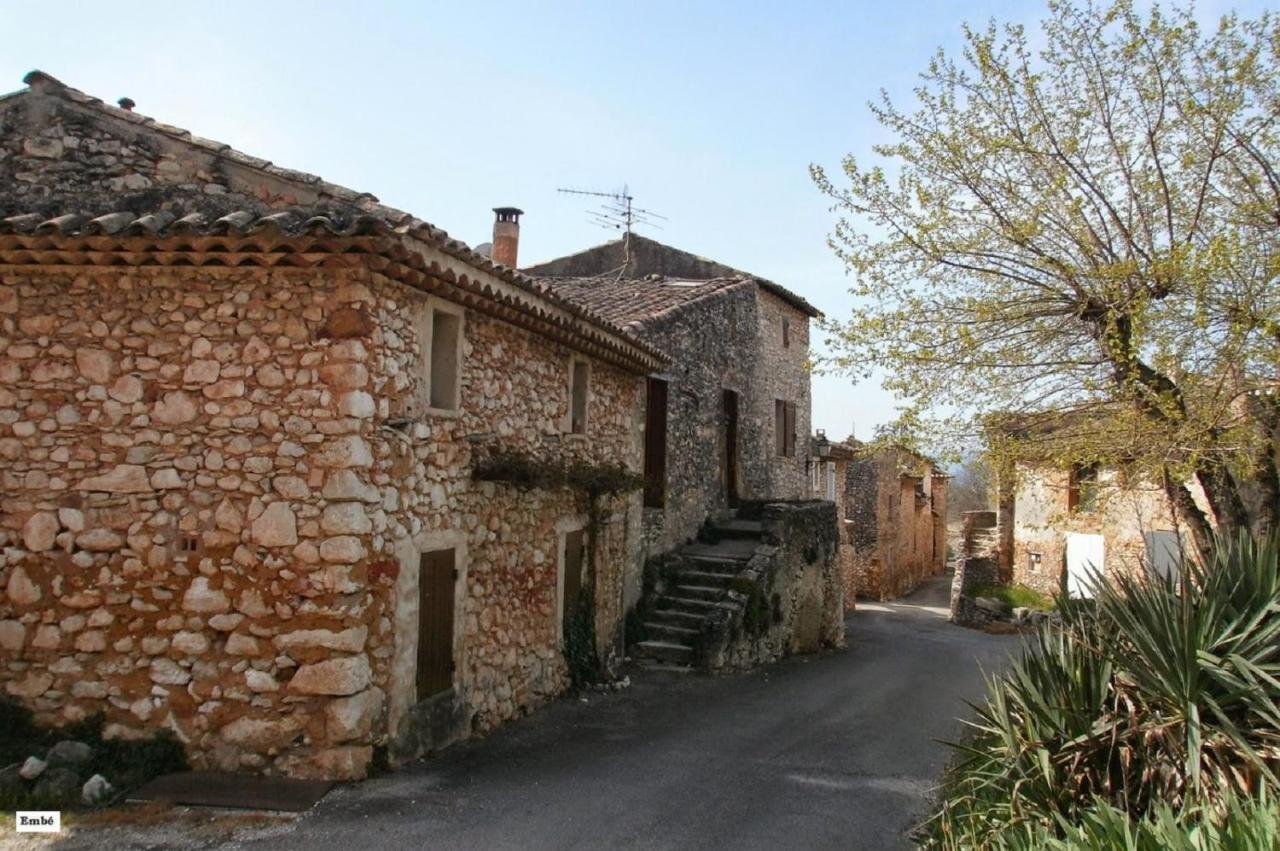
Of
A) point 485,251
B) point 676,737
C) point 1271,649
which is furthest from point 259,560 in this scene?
point 485,251

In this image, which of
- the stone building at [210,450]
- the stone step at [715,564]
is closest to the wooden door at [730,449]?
the stone step at [715,564]

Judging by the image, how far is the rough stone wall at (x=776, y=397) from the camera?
19250 mm

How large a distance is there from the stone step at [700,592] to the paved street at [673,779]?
1.70 m

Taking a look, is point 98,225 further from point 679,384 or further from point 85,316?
point 679,384

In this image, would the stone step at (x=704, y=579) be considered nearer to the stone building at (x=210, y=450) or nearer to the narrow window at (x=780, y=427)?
the narrow window at (x=780, y=427)

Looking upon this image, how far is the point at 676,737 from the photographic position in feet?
30.6

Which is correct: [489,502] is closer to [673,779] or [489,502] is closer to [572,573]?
[572,573]

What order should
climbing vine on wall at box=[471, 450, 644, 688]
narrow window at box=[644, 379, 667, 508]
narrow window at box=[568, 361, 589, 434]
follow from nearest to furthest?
climbing vine on wall at box=[471, 450, 644, 688] → narrow window at box=[568, 361, 589, 434] → narrow window at box=[644, 379, 667, 508]

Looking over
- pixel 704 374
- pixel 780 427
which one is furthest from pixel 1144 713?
pixel 780 427

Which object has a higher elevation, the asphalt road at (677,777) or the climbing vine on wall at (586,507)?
the climbing vine on wall at (586,507)

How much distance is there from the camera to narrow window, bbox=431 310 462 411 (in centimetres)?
813

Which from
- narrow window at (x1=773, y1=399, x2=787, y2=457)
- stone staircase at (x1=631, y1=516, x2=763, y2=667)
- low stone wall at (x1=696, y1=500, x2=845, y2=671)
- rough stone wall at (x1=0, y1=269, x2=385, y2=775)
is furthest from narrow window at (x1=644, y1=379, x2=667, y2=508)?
rough stone wall at (x1=0, y1=269, x2=385, y2=775)

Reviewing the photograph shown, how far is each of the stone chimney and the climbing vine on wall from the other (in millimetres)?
5948

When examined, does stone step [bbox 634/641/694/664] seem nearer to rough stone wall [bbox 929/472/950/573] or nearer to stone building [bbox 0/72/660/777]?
stone building [bbox 0/72/660/777]
